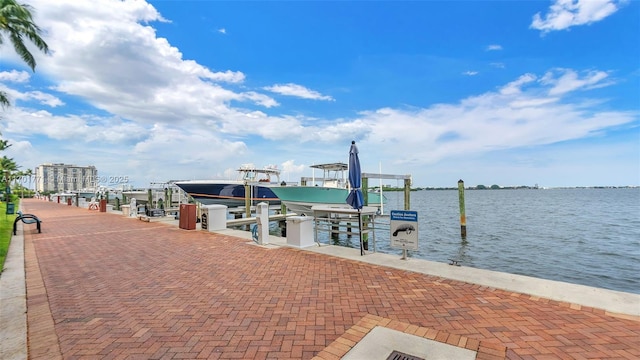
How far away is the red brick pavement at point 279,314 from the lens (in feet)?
10.4

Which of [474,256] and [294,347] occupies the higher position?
[294,347]

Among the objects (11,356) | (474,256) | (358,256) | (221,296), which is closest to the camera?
(11,356)

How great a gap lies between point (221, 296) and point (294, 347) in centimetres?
194

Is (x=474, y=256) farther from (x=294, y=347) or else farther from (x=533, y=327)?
(x=294, y=347)

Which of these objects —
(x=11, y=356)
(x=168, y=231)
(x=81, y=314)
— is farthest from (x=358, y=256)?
(x=168, y=231)

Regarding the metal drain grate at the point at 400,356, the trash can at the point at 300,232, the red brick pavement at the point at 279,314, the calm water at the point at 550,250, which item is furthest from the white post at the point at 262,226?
the calm water at the point at 550,250

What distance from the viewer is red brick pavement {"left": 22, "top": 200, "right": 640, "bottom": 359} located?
3.17 metres

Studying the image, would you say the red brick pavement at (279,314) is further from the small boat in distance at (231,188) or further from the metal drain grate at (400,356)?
the small boat in distance at (231,188)

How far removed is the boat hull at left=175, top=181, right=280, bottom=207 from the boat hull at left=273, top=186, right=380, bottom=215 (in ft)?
21.1

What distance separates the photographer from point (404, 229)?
6500 mm

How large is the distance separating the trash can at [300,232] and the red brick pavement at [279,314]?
1.59 meters

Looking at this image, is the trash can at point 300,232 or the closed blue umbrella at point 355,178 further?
the trash can at point 300,232

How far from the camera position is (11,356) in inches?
119

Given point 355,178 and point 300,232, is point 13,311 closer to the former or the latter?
point 300,232
